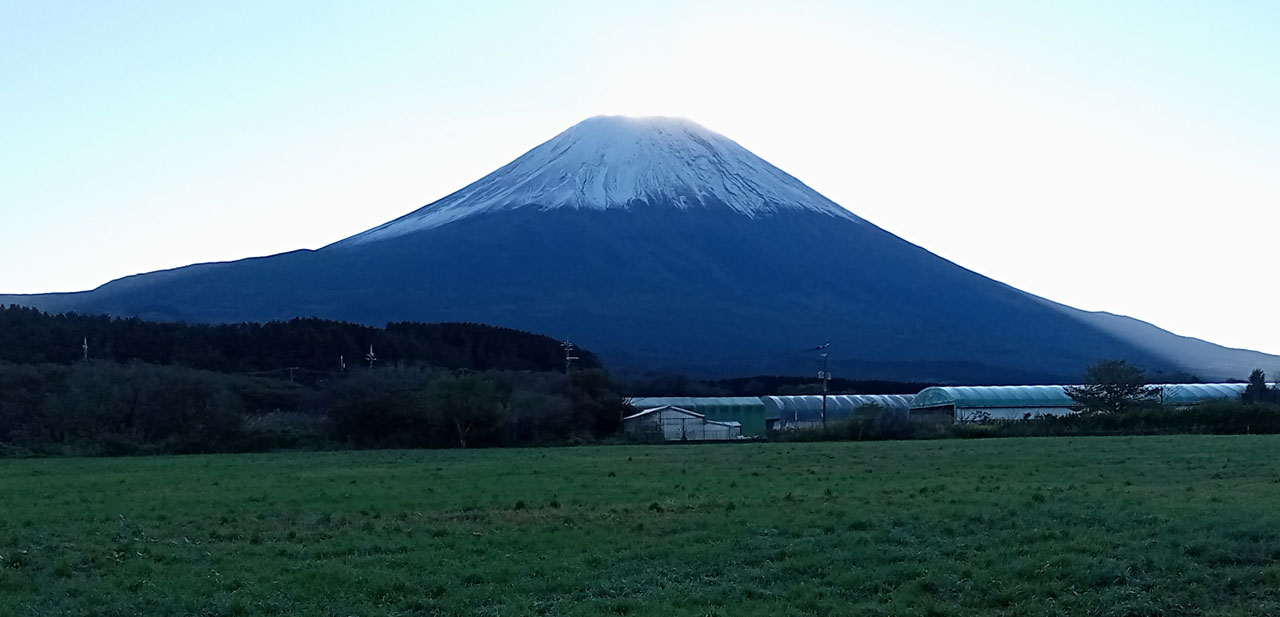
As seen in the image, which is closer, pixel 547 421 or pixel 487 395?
Answer: pixel 487 395

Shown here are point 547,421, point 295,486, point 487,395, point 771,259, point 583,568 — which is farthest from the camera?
point 771,259

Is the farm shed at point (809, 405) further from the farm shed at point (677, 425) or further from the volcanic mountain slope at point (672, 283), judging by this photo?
the volcanic mountain slope at point (672, 283)

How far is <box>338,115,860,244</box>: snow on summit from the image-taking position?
147875 millimetres

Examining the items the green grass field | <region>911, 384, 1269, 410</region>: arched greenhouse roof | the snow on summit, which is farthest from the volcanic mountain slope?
the green grass field

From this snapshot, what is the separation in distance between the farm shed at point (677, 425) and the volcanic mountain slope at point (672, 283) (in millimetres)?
41599

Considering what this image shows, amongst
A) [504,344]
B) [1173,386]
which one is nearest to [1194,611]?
[1173,386]

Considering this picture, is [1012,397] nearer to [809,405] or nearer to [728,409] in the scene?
[809,405]

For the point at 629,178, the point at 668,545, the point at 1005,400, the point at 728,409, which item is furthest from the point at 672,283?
the point at 668,545

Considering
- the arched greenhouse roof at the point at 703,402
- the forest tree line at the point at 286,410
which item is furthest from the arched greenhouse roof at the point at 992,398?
the forest tree line at the point at 286,410

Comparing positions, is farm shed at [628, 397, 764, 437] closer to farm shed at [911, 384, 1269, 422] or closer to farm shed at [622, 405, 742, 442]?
farm shed at [622, 405, 742, 442]

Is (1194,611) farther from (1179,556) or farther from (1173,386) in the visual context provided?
(1173,386)

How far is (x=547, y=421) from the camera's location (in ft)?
152

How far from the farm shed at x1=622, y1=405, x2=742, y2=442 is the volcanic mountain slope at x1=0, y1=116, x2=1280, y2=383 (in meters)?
41.6

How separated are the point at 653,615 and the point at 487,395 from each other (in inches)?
1326
